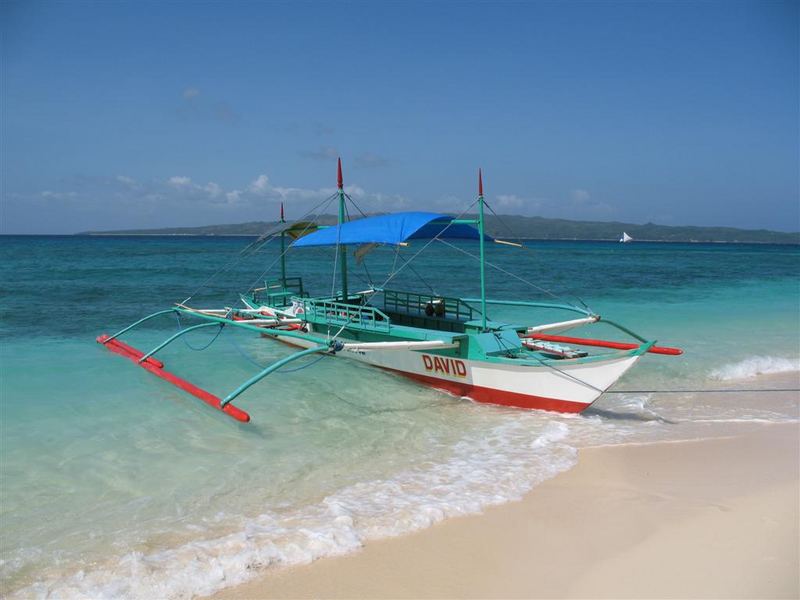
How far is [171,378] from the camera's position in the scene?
402 inches

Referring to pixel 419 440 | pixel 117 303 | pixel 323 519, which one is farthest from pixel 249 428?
pixel 117 303

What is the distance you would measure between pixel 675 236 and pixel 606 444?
200 m

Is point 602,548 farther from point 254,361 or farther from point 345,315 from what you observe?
point 254,361

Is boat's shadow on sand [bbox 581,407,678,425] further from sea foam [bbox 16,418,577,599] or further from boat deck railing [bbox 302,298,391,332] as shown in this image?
boat deck railing [bbox 302,298,391,332]

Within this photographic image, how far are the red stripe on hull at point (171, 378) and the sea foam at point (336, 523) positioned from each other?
8.28ft

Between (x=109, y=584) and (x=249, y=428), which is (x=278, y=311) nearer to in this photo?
(x=249, y=428)

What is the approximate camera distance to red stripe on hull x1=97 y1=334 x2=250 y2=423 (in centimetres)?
824

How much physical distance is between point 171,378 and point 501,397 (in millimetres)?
5521

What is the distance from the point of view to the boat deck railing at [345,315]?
10.5 meters

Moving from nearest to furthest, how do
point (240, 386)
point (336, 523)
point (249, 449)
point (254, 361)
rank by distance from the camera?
point (336, 523), point (249, 449), point (240, 386), point (254, 361)

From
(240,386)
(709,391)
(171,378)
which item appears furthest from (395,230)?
(709,391)

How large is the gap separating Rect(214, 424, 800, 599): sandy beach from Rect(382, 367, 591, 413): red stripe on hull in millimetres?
2100

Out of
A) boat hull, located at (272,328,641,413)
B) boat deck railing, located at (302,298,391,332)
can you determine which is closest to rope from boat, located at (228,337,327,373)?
boat deck railing, located at (302,298,391,332)

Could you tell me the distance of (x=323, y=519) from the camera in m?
5.60
